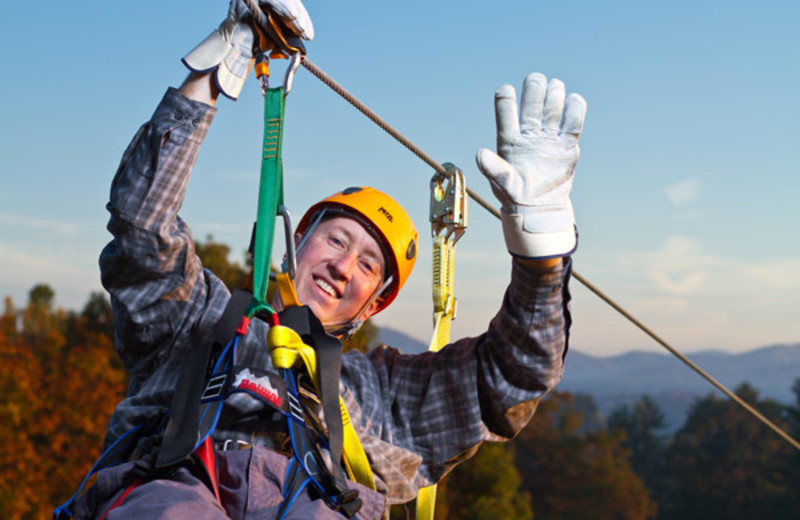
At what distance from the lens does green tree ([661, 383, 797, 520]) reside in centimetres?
5394

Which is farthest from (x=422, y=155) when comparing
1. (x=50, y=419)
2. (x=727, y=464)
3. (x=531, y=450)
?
(x=727, y=464)

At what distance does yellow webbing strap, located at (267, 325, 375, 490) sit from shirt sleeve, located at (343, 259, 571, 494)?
0.28 meters

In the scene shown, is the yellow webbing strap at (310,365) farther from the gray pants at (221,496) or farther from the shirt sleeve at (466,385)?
the shirt sleeve at (466,385)

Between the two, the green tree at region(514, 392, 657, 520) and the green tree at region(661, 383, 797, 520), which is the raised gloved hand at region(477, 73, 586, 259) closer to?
the green tree at region(514, 392, 657, 520)

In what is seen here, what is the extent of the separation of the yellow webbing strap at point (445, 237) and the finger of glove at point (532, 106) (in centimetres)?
75

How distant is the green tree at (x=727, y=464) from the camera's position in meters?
53.9

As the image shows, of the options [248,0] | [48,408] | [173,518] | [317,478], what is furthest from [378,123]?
[48,408]

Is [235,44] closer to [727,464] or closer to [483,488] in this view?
[483,488]

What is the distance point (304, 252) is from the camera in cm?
382

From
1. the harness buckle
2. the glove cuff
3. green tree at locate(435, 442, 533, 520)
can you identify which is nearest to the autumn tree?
green tree at locate(435, 442, 533, 520)

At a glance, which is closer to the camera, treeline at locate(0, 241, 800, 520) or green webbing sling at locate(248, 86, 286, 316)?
green webbing sling at locate(248, 86, 286, 316)

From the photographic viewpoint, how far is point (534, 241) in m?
3.10

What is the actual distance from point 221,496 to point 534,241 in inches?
51.5

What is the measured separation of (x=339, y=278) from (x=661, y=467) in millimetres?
67479
